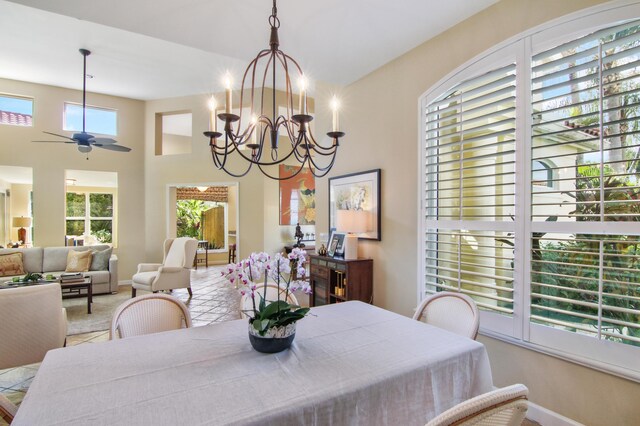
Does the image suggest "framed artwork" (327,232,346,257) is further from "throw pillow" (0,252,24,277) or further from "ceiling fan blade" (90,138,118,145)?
"throw pillow" (0,252,24,277)

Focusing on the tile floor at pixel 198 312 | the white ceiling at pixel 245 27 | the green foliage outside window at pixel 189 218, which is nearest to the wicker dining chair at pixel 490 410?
the tile floor at pixel 198 312

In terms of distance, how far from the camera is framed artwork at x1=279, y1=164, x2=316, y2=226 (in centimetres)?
707

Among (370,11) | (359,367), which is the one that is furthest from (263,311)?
(370,11)

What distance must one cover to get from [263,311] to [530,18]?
254 cm

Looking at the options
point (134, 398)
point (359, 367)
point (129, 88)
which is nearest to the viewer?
point (134, 398)

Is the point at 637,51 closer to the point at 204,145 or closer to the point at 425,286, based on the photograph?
the point at 425,286

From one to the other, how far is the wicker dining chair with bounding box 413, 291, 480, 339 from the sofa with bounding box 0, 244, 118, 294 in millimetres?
5717

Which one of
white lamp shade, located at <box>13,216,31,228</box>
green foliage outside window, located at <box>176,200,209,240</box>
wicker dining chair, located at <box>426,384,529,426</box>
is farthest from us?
green foliage outside window, located at <box>176,200,209,240</box>

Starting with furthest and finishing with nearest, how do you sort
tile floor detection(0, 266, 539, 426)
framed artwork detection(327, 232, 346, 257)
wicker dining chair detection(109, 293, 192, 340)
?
1. framed artwork detection(327, 232, 346, 257)
2. tile floor detection(0, 266, 539, 426)
3. wicker dining chair detection(109, 293, 192, 340)

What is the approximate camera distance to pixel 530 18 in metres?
2.13

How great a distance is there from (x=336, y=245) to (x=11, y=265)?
5.56m

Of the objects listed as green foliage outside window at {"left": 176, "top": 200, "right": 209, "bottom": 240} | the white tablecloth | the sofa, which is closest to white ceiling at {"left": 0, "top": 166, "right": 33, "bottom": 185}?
the sofa

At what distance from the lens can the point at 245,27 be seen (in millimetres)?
2600

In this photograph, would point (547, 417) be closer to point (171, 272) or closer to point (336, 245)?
point (336, 245)
